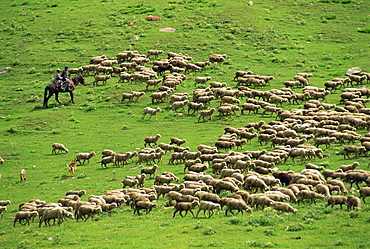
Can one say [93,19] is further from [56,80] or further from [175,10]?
[56,80]

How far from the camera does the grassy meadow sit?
2145 centimetres

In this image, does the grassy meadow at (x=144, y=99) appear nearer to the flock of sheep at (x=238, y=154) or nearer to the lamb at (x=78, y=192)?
the flock of sheep at (x=238, y=154)

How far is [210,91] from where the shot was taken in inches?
1893

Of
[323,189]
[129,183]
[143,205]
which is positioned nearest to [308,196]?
[323,189]

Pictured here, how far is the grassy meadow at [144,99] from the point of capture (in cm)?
2145

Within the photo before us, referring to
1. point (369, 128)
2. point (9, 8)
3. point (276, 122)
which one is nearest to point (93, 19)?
point (9, 8)

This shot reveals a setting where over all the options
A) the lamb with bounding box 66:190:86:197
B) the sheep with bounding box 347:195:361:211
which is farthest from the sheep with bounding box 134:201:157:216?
the sheep with bounding box 347:195:361:211

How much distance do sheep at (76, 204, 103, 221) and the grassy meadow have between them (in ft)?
1.13

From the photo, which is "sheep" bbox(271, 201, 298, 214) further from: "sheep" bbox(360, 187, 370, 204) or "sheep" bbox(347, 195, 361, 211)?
"sheep" bbox(360, 187, 370, 204)

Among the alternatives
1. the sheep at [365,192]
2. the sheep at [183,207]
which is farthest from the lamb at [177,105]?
the sheep at [365,192]

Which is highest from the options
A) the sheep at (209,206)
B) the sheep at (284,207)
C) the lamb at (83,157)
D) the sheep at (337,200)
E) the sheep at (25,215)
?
the sheep at (337,200)

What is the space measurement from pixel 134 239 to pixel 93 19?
194 feet

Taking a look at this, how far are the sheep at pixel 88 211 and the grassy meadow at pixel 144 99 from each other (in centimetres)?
34

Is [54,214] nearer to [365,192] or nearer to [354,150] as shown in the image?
[365,192]
